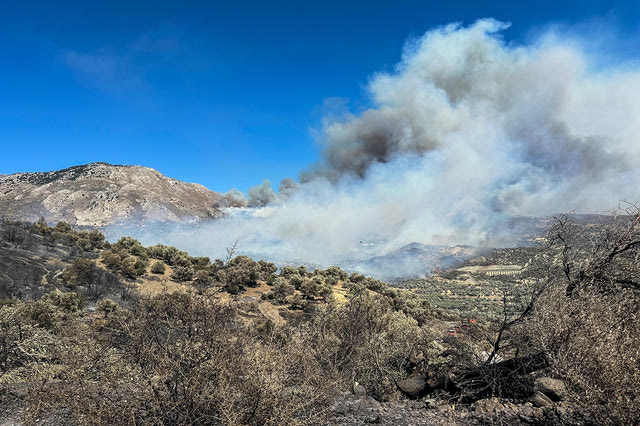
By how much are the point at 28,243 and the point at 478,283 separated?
71.8 meters

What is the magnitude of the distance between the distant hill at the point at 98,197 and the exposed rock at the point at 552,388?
340 ft

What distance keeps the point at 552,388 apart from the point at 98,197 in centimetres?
12900

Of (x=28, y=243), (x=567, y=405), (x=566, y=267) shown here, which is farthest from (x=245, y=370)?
(x=28, y=243)

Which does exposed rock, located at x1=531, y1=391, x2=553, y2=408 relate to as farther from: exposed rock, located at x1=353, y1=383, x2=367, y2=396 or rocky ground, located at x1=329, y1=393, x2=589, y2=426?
exposed rock, located at x1=353, y1=383, x2=367, y2=396

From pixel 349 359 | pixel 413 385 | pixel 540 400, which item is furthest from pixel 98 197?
pixel 540 400

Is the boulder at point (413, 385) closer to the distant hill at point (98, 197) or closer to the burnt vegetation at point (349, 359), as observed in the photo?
the burnt vegetation at point (349, 359)

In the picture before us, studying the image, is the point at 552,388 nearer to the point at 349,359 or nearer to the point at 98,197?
the point at 349,359

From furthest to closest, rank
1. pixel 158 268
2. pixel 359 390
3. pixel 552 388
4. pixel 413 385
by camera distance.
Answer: pixel 158 268 → pixel 359 390 → pixel 413 385 → pixel 552 388

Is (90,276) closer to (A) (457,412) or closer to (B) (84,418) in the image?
(B) (84,418)

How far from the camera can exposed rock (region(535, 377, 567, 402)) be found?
641 cm

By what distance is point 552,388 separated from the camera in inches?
257

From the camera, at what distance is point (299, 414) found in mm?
5867

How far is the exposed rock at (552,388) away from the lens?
641 cm

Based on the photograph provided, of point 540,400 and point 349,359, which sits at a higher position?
point 540,400
